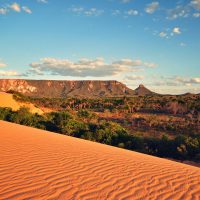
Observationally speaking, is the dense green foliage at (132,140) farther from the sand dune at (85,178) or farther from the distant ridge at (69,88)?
the distant ridge at (69,88)

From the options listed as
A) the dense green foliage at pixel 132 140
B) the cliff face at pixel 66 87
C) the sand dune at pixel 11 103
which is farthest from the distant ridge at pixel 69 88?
the dense green foliage at pixel 132 140

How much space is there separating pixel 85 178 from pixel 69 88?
135m

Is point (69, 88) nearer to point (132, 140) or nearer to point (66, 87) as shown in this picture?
point (66, 87)

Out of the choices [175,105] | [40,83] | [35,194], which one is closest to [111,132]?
[35,194]

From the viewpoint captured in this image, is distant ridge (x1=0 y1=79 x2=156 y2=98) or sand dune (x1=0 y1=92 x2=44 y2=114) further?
distant ridge (x1=0 y1=79 x2=156 y2=98)

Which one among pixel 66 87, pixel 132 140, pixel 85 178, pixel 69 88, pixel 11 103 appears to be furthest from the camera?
pixel 66 87

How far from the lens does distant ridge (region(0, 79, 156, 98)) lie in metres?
132

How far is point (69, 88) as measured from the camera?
459 ft

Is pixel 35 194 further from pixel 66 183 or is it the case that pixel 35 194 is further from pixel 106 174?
pixel 106 174

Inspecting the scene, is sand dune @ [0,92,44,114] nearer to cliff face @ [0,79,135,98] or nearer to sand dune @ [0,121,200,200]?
sand dune @ [0,121,200,200]

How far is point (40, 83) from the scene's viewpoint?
13375cm

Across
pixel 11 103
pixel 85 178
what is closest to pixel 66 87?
pixel 11 103

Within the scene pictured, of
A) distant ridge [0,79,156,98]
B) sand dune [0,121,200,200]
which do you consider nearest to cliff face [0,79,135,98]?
distant ridge [0,79,156,98]

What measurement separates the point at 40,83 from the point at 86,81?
80.6ft
